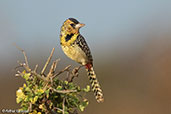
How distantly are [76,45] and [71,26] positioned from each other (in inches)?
14.7

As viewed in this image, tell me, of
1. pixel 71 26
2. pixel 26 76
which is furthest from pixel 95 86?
pixel 26 76

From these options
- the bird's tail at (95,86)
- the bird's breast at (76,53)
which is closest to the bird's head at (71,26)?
the bird's breast at (76,53)

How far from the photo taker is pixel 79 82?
11055 millimetres

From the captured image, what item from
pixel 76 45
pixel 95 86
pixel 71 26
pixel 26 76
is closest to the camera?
pixel 26 76

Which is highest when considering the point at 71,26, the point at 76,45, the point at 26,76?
the point at 71,26

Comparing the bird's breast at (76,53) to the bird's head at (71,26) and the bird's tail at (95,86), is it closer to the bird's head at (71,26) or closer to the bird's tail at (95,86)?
the bird's tail at (95,86)

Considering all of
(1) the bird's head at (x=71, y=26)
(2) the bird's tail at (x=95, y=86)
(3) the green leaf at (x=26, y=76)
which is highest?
(1) the bird's head at (x=71, y=26)

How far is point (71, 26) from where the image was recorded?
3.23 meters

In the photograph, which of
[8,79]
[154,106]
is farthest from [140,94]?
[8,79]

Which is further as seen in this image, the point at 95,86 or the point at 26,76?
the point at 95,86

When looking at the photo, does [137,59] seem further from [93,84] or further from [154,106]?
[93,84]

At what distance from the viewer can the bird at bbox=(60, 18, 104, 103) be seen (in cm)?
319

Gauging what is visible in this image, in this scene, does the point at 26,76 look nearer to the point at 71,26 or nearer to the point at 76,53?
the point at 71,26

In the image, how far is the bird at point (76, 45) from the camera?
3.19m
